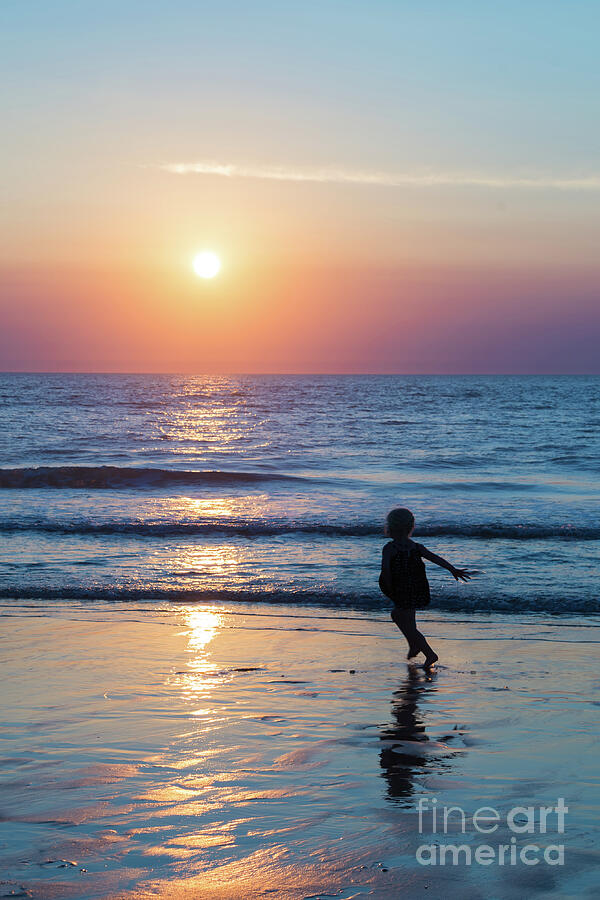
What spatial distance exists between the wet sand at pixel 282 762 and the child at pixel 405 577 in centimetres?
30

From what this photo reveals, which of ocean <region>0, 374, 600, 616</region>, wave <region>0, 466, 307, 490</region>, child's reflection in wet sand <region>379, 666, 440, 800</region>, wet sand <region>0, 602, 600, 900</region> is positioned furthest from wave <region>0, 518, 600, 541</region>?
child's reflection in wet sand <region>379, 666, 440, 800</region>

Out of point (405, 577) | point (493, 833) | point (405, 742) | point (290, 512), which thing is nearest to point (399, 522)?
point (405, 577)

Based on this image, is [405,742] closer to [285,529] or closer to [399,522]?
[399,522]

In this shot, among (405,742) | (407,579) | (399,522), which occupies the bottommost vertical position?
(405,742)

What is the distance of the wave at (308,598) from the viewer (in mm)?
9023

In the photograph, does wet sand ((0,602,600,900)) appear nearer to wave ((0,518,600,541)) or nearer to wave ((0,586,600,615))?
wave ((0,586,600,615))

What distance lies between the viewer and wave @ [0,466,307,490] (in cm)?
2200

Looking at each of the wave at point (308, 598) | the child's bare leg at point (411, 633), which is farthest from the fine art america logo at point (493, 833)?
the wave at point (308, 598)

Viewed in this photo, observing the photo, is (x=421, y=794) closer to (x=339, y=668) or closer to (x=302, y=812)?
(x=302, y=812)

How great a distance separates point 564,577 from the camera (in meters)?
10.6

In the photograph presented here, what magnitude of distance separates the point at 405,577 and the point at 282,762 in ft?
8.65

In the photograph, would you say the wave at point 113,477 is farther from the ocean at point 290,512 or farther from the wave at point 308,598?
the wave at point 308,598

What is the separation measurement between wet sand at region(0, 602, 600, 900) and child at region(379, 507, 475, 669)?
0.30 meters

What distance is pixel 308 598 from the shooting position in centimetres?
948
